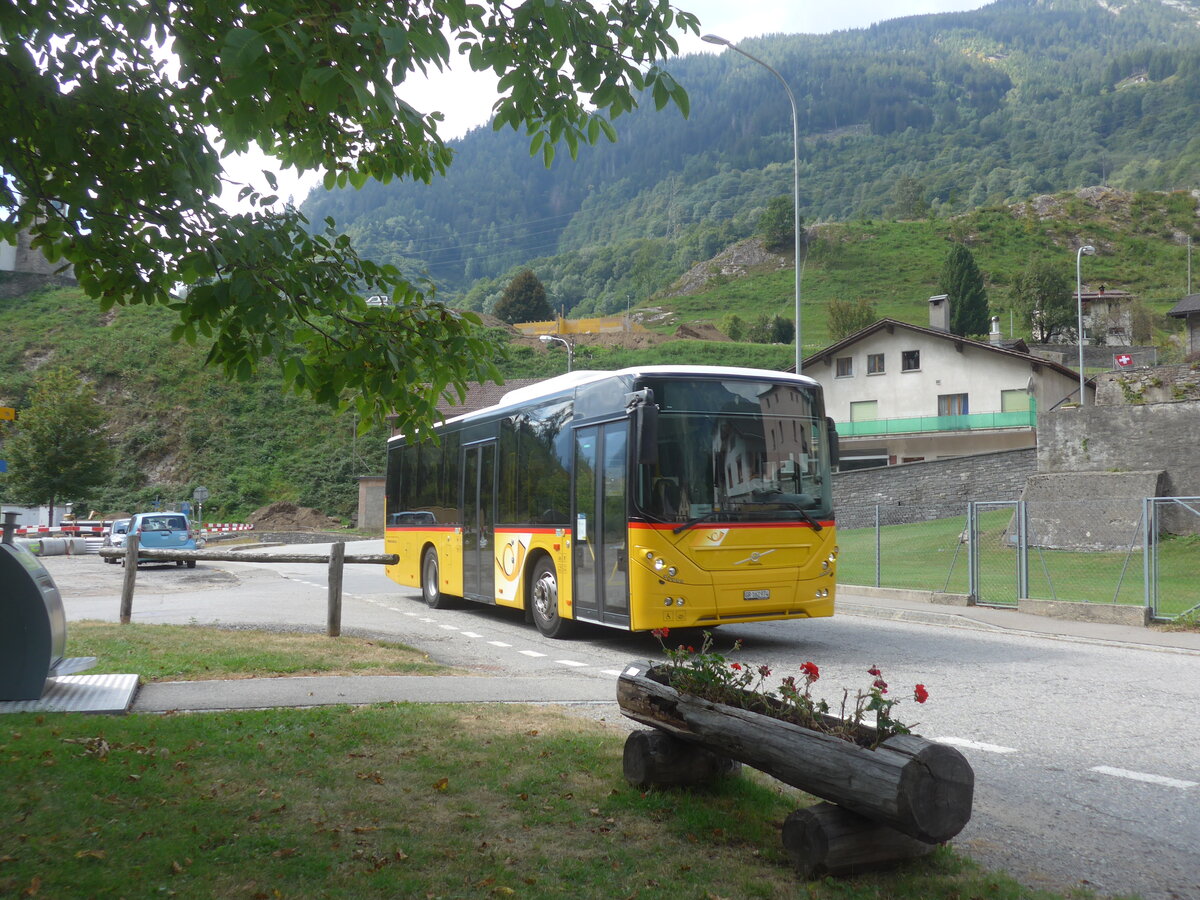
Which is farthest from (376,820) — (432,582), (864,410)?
(864,410)

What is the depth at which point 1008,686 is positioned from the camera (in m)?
9.70

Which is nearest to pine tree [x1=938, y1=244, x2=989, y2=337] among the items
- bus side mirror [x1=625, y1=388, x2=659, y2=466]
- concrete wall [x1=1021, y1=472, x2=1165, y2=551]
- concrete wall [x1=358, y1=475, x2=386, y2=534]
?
concrete wall [x1=358, y1=475, x2=386, y2=534]

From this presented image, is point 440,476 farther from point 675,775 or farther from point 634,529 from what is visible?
point 675,775

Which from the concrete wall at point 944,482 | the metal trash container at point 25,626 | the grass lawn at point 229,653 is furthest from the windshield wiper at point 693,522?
the concrete wall at point 944,482

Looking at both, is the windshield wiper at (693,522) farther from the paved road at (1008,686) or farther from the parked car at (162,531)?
the parked car at (162,531)

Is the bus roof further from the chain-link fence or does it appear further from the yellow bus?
the chain-link fence

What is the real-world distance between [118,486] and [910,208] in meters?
125

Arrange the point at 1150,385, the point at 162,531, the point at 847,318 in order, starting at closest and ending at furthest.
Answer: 1. the point at 162,531
2. the point at 1150,385
3. the point at 847,318

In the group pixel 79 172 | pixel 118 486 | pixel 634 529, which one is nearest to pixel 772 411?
pixel 634 529

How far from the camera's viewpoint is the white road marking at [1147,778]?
6.17 m

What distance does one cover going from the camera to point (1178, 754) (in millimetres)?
6934

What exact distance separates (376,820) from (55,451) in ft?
174

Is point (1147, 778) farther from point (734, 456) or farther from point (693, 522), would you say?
point (734, 456)

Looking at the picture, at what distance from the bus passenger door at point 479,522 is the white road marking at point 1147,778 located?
1016 centimetres
